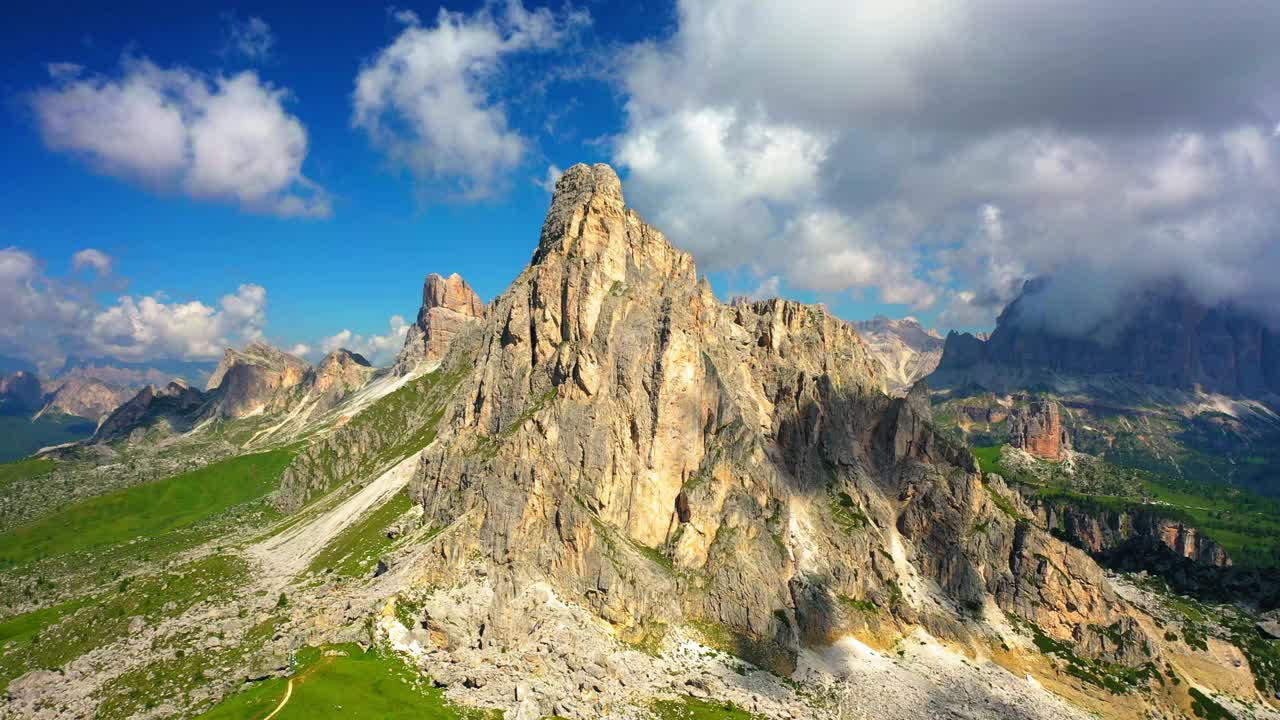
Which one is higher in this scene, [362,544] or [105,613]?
[362,544]

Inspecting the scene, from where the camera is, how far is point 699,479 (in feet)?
444

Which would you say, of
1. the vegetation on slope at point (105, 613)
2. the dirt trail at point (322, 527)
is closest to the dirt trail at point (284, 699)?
the vegetation on slope at point (105, 613)

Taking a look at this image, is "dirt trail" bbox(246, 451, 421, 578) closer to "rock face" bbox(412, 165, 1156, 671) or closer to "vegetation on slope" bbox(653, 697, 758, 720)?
"rock face" bbox(412, 165, 1156, 671)

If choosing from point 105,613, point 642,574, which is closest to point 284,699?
point 642,574

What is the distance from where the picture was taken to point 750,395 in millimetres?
156625

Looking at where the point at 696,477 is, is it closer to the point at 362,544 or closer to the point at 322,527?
the point at 362,544

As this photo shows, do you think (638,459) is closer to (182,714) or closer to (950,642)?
(950,642)

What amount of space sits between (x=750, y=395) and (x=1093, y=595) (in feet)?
292

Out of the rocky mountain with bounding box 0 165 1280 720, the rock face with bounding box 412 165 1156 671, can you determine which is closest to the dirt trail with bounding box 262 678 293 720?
the rocky mountain with bounding box 0 165 1280 720

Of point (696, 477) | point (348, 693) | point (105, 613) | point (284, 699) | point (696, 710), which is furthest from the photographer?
point (696, 477)

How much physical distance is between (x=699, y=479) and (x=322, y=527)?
98890 mm

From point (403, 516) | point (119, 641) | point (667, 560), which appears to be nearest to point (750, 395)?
point (667, 560)

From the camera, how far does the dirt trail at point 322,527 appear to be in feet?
476

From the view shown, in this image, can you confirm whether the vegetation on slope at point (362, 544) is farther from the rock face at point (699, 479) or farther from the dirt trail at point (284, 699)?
the dirt trail at point (284, 699)
